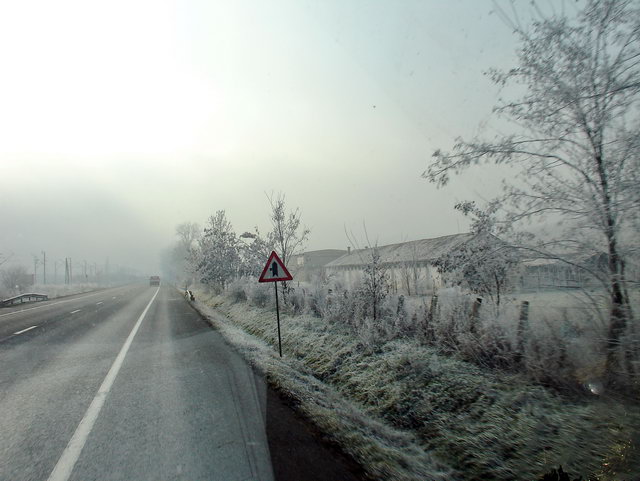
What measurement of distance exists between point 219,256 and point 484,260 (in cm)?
2692

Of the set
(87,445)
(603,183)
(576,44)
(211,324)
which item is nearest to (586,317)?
Result: (603,183)

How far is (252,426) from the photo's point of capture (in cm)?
457

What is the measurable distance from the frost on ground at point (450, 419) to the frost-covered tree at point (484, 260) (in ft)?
4.93

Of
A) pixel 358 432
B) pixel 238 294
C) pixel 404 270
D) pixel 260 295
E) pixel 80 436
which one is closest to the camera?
pixel 80 436

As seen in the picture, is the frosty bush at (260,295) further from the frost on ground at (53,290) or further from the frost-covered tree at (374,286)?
the frost on ground at (53,290)

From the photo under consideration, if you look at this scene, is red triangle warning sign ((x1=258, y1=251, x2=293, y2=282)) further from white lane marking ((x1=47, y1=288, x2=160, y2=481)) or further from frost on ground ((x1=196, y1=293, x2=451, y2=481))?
white lane marking ((x1=47, y1=288, x2=160, y2=481))

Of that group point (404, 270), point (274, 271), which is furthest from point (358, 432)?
point (404, 270)

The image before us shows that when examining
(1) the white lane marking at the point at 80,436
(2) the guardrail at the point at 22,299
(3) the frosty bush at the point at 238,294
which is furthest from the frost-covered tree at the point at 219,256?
(1) the white lane marking at the point at 80,436

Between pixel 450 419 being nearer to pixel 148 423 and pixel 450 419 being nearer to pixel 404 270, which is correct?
pixel 148 423

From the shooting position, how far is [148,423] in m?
4.69

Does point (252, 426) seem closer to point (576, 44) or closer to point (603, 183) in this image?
point (603, 183)

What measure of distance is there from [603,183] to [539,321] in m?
1.97

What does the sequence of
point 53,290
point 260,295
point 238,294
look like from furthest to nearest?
point 53,290, point 238,294, point 260,295

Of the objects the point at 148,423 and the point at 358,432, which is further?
the point at 148,423
